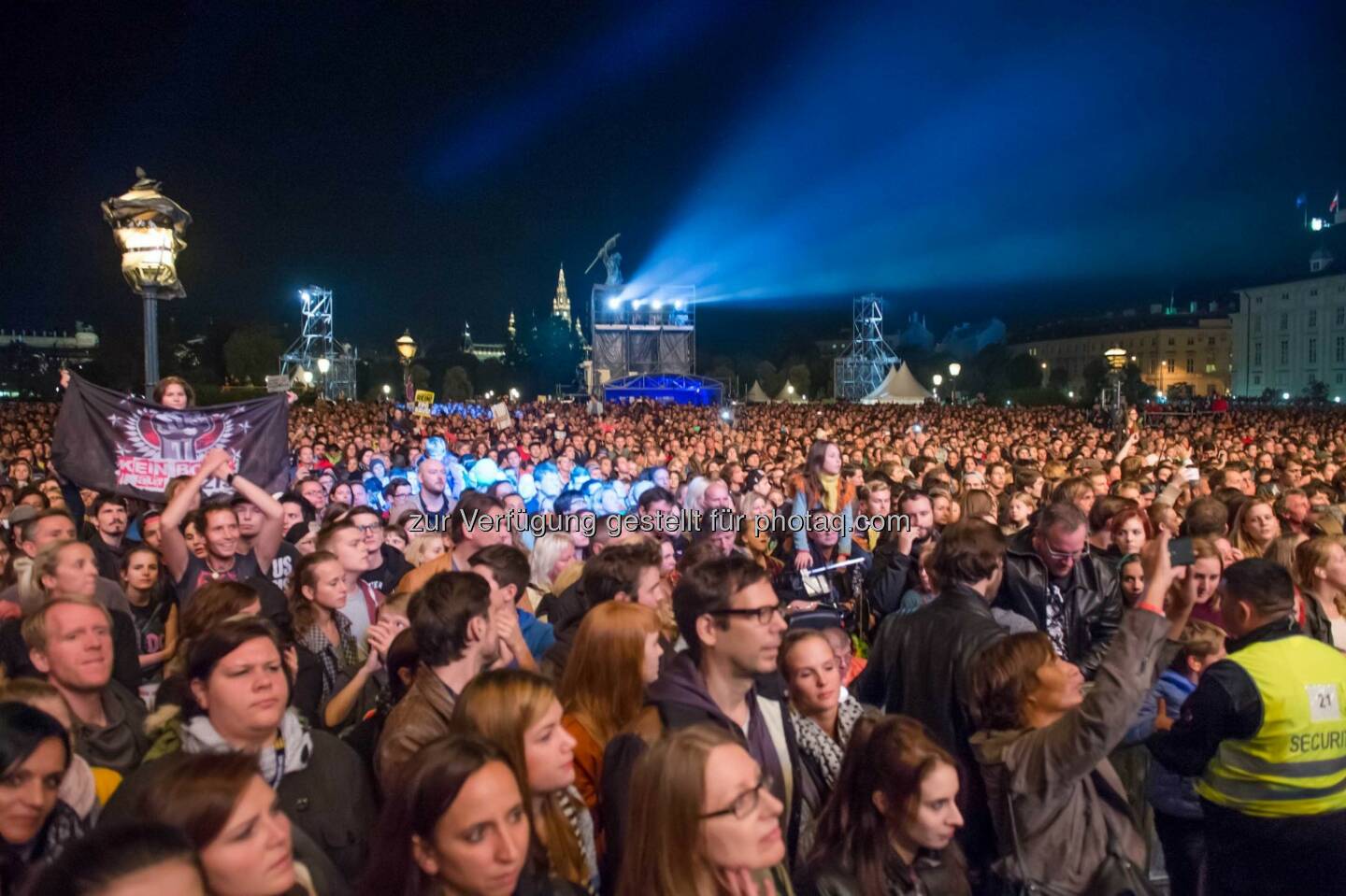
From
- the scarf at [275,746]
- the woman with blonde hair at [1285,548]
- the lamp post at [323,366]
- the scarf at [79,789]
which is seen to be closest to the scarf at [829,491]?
the woman with blonde hair at [1285,548]

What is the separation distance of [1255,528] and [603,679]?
5529mm

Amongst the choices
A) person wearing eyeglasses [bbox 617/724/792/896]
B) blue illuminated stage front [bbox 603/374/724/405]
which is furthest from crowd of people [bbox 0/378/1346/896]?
blue illuminated stage front [bbox 603/374/724/405]

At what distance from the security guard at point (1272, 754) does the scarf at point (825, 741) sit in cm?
115

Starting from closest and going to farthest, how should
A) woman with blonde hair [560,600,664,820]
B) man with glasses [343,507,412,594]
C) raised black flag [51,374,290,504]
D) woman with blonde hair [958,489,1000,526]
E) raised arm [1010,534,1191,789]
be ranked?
raised arm [1010,534,1191,789] < woman with blonde hair [560,600,664,820] < man with glasses [343,507,412,594] < woman with blonde hair [958,489,1000,526] < raised black flag [51,374,290,504]

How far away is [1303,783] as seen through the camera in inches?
135

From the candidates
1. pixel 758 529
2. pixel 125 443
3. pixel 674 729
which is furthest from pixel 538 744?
pixel 125 443

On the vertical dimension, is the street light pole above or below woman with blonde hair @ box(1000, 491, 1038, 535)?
above

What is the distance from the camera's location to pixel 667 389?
6462 cm

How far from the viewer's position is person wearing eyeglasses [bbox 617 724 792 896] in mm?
2340

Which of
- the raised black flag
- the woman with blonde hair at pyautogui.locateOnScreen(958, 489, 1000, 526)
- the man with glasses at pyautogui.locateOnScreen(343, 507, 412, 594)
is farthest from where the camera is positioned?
the raised black flag

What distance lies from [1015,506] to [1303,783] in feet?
15.4

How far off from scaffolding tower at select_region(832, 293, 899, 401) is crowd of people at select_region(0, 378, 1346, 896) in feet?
270

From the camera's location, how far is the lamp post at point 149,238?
30.0 ft

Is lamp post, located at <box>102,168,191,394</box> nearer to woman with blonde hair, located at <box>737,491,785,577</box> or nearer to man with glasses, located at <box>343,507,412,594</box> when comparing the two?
man with glasses, located at <box>343,507,412,594</box>
